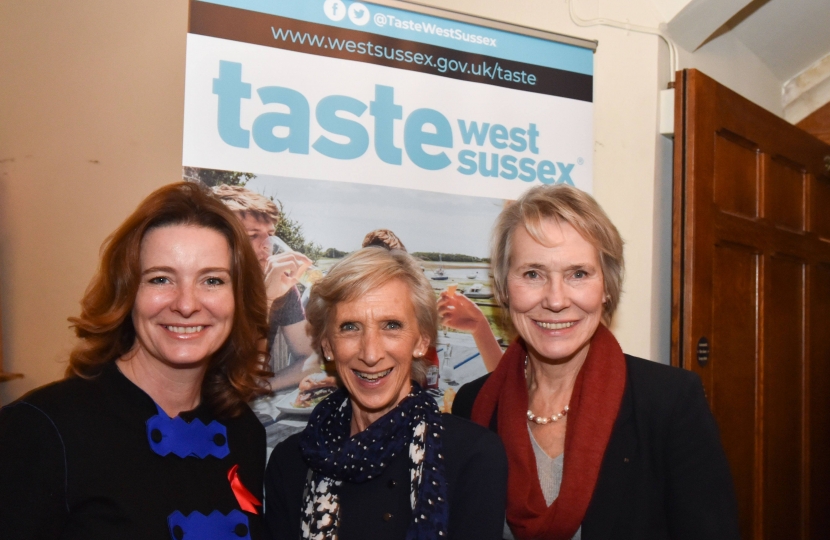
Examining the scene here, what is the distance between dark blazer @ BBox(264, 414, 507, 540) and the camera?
1681 mm

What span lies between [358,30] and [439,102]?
0.40 meters

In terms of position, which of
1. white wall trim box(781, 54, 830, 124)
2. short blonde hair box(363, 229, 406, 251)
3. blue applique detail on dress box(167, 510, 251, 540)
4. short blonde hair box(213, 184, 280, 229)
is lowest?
blue applique detail on dress box(167, 510, 251, 540)

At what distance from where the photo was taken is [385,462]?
1.78 metres

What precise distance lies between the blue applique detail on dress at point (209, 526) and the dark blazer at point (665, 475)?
90 centimetres

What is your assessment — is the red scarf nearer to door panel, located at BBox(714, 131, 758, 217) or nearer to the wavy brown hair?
the wavy brown hair

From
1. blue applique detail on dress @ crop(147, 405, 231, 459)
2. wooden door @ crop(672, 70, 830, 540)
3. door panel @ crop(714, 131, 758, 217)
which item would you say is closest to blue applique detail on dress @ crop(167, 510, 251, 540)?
blue applique detail on dress @ crop(147, 405, 231, 459)

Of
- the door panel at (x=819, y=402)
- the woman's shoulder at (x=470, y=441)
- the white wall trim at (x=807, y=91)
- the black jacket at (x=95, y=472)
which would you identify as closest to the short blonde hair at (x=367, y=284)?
the woman's shoulder at (x=470, y=441)

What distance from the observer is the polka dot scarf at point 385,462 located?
5.47 feet

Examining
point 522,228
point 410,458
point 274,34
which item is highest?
point 274,34

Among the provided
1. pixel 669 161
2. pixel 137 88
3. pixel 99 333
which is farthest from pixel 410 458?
pixel 669 161

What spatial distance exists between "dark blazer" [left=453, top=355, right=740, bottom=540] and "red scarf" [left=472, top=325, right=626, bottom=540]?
0.13 ft

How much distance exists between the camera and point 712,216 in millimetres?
2838

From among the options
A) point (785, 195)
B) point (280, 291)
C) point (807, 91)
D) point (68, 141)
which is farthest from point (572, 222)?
point (807, 91)

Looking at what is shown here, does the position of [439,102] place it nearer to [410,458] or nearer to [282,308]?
[282,308]
